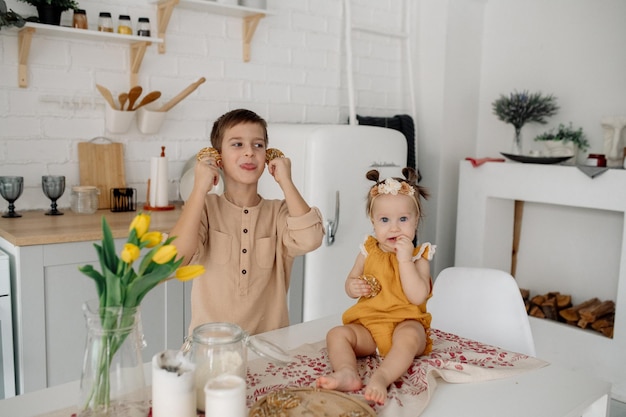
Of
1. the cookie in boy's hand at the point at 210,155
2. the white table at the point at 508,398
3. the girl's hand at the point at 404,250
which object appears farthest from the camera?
the cookie in boy's hand at the point at 210,155

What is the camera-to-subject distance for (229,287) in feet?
5.34

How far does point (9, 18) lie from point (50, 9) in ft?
0.57

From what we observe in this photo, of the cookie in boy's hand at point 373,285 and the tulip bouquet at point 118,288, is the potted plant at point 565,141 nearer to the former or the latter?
the cookie in boy's hand at point 373,285

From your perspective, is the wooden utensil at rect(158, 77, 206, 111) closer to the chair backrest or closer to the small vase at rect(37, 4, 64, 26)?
the small vase at rect(37, 4, 64, 26)

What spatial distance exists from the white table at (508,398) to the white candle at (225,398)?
1.03 feet

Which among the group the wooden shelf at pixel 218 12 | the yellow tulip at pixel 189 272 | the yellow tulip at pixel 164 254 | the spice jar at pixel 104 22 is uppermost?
the wooden shelf at pixel 218 12

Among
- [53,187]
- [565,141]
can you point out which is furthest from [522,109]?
[53,187]

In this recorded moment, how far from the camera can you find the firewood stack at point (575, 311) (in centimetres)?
319

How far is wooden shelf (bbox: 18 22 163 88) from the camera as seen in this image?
8.17 feet

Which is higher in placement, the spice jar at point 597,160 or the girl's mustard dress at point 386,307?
the spice jar at point 597,160

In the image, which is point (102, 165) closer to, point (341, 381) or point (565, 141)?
point (341, 381)

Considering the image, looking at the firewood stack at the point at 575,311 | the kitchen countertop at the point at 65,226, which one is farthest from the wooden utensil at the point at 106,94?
the firewood stack at the point at 575,311

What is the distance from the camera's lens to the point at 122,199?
9.21ft

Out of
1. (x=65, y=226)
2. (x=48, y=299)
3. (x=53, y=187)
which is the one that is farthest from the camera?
(x=53, y=187)
